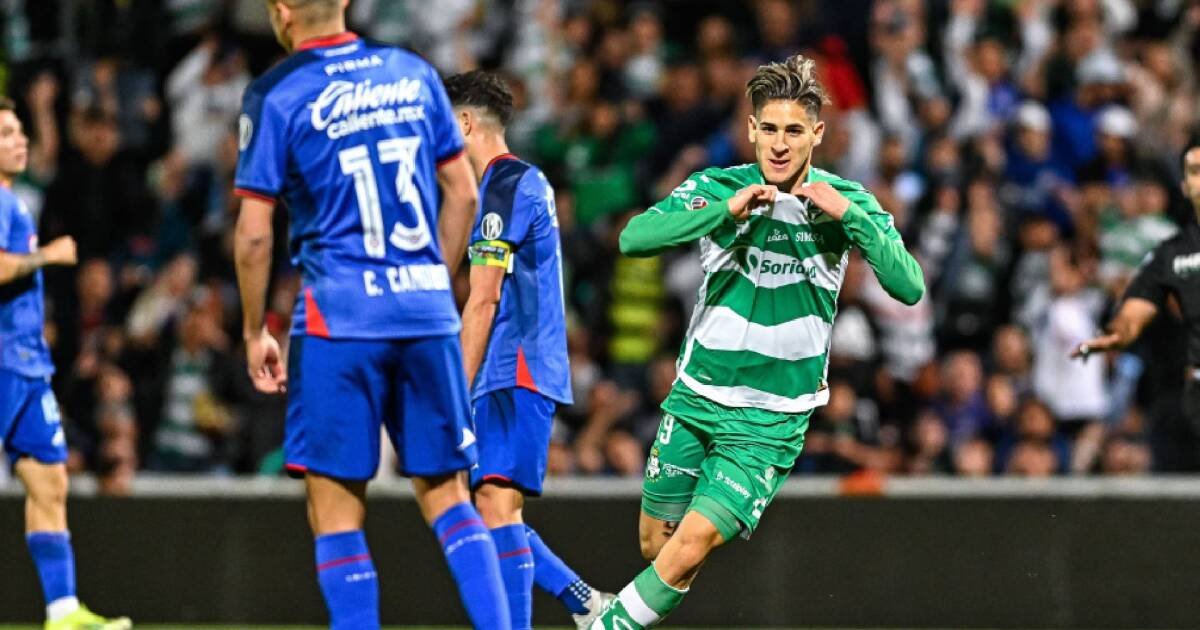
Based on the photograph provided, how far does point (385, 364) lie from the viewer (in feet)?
20.6

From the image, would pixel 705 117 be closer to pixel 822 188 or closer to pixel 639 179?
pixel 639 179

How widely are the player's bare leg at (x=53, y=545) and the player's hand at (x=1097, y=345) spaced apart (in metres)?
4.89

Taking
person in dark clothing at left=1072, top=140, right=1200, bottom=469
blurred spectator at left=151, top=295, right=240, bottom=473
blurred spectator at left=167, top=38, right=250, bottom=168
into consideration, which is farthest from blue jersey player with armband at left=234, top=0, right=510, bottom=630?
blurred spectator at left=167, top=38, right=250, bottom=168

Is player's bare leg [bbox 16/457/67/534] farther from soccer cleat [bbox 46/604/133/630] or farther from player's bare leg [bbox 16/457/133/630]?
soccer cleat [bbox 46/604/133/630]

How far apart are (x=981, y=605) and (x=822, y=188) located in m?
4.89

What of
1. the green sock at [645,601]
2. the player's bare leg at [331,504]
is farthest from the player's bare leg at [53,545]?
the player's bare leg at [331,504]

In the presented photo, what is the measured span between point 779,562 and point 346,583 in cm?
553

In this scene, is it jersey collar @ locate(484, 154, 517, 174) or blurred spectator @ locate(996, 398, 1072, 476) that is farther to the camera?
blurred spectator @ locate(996, 398, 1072, 476)

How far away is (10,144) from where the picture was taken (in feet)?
31.3

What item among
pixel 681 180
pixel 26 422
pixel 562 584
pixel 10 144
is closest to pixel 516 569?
pixel 562 584

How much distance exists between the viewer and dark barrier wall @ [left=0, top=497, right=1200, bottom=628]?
36.3 feet

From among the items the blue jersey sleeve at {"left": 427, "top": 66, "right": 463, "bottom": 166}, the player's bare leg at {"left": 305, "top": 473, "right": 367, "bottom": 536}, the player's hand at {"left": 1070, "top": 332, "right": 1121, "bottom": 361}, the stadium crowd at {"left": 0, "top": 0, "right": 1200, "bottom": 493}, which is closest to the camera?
the player's bare leg at {"left": 305, "top": 473, "right": 367, "bottom": 536}

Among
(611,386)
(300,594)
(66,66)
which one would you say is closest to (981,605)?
(611,386)

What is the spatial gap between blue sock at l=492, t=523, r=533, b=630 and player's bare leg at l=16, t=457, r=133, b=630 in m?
2.39
